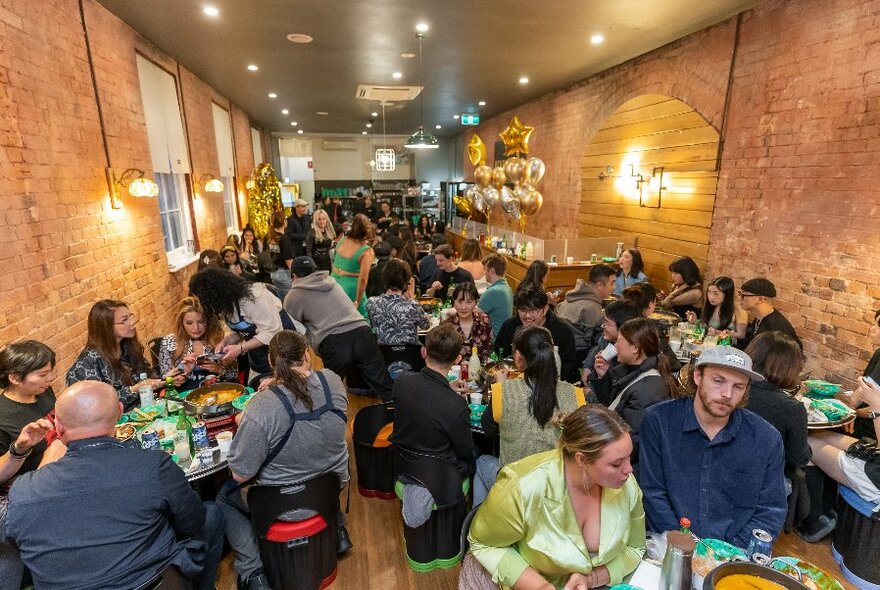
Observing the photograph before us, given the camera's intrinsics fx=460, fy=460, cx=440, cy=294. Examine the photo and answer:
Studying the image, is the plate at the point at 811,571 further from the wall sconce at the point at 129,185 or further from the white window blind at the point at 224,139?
the white window blind at the point at 224,139

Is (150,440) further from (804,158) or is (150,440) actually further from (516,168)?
(516,168)

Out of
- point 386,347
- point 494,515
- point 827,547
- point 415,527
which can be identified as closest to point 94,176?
point 386,347

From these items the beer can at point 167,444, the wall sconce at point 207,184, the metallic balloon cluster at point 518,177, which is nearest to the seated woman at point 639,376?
the beer can at point 167,444

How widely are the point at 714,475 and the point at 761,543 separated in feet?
1.04

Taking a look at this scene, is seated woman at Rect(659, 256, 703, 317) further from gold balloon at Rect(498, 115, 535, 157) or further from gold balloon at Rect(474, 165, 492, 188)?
gold balloon at Rect(474, 165, 492, 188)

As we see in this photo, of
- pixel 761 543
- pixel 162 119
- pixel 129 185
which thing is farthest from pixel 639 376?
pixel 162 119

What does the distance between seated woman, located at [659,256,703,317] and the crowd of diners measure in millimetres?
1247

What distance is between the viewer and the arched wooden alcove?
584 centimetres

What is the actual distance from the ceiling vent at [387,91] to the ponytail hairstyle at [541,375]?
22.2ft

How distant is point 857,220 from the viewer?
13.3ft

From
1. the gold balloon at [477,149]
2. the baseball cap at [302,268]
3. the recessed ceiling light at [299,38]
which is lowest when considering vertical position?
the baseball cap at [302,268]

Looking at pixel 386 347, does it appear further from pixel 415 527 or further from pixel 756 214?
pixel 756 214

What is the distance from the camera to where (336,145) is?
19.5 metres

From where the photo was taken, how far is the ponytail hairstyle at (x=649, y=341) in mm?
2713
